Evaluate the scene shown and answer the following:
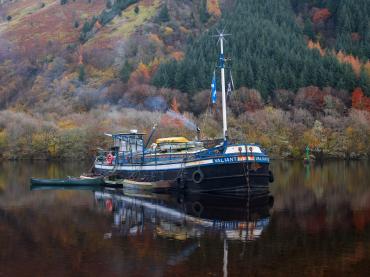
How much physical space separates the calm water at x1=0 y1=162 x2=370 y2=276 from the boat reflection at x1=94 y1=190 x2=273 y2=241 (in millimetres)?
64

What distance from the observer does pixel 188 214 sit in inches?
1607

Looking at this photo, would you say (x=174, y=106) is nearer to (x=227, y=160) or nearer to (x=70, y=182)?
(x=70, y=182)

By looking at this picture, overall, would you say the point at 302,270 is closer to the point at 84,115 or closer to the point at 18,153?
the point at 18,153

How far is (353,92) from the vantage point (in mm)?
131375

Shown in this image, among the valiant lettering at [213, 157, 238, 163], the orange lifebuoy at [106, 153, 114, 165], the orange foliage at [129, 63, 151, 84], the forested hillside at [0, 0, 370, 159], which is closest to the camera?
the valiant lettering at [213, 157, 238, 163]

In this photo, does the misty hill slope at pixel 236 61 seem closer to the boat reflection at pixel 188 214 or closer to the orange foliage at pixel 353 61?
the orange foliage at pixel 353 61

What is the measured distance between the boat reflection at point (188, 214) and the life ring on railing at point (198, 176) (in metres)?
1.26

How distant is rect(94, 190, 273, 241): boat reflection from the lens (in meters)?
33.7

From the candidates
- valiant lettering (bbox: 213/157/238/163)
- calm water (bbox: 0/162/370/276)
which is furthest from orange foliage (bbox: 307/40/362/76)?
valiant lettering (bbox: 213/157/238/163)

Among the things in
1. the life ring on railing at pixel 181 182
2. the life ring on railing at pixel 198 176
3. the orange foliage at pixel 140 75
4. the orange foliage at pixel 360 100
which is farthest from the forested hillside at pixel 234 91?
the life ring on railing at pixel 198 176

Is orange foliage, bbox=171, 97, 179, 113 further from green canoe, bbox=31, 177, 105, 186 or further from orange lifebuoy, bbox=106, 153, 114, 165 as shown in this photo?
green canoe, bbox=31, 177, 105, 186

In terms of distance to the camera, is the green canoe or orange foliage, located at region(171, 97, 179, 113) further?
orange foliage, located at region(171, 97, 179, 113)

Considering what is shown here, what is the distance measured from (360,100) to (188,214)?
9491 centimetres

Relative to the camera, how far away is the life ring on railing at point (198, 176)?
51.5 metres
